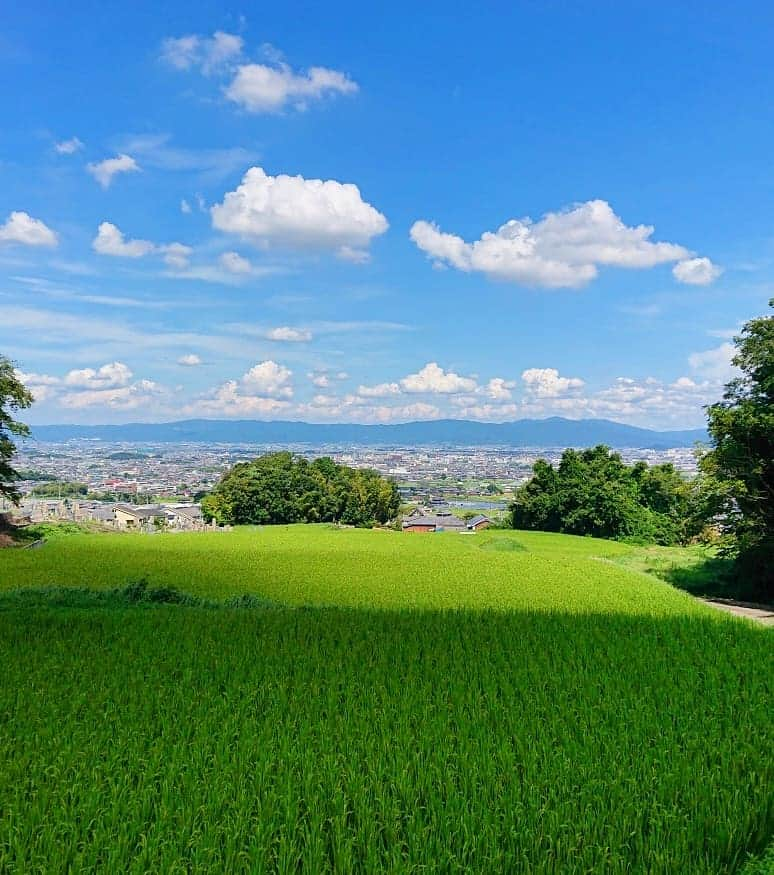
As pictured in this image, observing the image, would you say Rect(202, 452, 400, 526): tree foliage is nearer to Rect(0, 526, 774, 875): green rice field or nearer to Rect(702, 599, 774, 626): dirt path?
Rect(702, 599, 774, 626): dirt path

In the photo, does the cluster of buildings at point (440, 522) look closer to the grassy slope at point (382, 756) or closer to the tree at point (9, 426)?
the tree at point (9, 426)

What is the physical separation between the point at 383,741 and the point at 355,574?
1392 cm

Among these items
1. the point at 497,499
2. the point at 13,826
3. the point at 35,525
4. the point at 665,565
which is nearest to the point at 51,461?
the point at 497,499

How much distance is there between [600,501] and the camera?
45.7 meters

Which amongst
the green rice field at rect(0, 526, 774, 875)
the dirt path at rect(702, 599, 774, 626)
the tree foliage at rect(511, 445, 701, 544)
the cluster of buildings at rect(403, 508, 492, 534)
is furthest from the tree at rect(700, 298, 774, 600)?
the cluster of buildings at rect(403, 508, 492, 534)

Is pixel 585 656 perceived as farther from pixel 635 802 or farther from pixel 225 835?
pixel 225 835

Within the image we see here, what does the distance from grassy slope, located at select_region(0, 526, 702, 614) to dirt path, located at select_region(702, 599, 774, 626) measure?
1.95 metres

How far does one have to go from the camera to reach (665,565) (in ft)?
91.5

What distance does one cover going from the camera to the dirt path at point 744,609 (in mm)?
18312

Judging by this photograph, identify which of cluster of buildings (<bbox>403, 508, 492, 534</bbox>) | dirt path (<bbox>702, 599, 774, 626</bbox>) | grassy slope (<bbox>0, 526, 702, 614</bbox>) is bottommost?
cluster of buildings (<bbox>403, 508, 492, 534</bbox>)

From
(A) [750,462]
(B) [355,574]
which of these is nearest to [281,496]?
(B) [355,574]

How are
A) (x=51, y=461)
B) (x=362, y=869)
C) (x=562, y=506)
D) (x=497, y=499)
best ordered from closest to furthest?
1. (x=362, y=869)
2. (x=562, y=506)
3. (x=497, y=499)
4. (x=51, y=461)

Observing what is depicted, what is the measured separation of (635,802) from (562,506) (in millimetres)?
43771

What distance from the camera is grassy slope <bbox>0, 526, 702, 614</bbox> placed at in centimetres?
1587
